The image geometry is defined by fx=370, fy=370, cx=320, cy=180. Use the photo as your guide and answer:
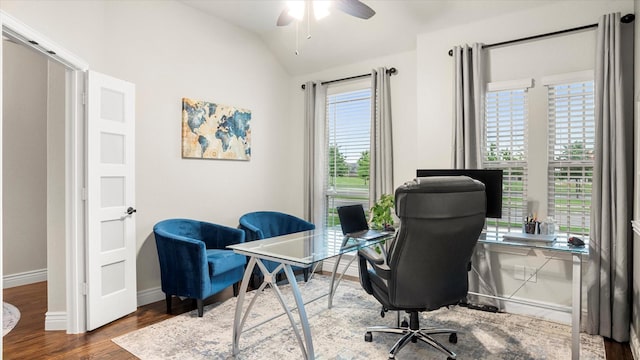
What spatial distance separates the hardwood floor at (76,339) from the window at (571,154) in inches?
41.3

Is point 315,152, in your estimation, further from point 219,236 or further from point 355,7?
point 355,7

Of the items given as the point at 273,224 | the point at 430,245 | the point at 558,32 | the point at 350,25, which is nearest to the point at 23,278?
the point at 273,224

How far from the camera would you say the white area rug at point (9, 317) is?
310cm

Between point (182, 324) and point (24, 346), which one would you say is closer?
point (24, 346)

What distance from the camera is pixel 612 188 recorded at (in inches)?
118

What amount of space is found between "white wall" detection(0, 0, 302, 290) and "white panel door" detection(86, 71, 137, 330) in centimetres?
29

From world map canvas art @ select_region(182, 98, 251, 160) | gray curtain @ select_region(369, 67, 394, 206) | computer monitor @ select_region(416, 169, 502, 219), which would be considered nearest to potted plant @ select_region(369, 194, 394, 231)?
computer monitor @ select_region(416, 169, 502, 219)

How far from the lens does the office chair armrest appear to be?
8.15 feet

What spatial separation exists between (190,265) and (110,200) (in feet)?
2.96

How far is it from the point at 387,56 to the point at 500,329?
3.20m

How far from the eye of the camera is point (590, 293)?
310 cm

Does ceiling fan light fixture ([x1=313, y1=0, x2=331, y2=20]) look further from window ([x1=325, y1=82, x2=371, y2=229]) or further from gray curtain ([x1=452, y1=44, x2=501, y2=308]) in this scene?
window ([x1=325, y1=82, x2=371, y2=229])

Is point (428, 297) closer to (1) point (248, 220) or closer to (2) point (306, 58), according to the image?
(1) point (248, 220)

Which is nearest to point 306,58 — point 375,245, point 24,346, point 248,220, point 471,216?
point 248,220
